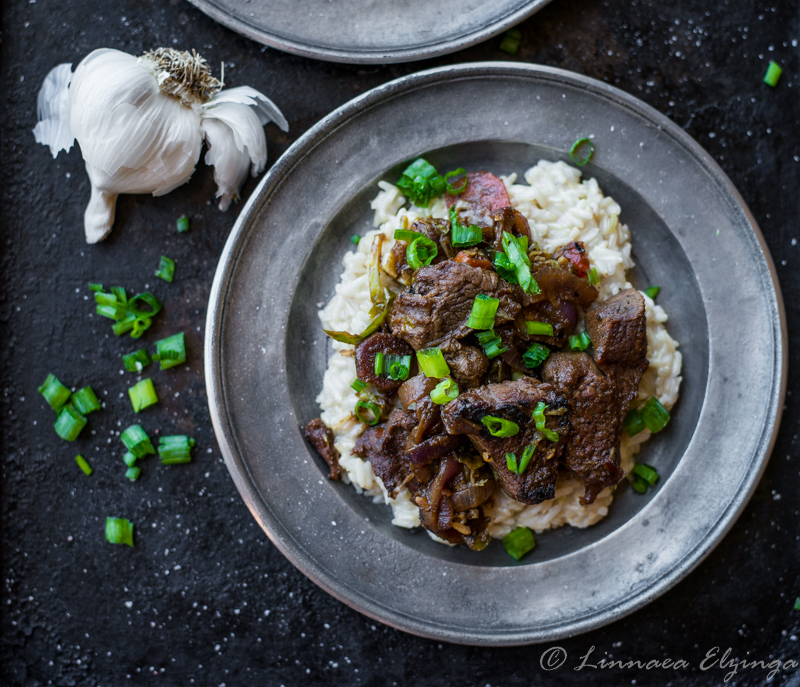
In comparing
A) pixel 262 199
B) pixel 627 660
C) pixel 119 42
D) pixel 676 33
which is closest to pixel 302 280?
pixel 262 199

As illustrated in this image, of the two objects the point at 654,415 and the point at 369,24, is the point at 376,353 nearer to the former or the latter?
the point at 654,415

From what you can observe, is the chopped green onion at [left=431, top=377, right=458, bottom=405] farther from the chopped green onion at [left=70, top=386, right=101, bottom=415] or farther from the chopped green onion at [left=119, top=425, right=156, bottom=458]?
the chopped green onion at [left=70, top=386, right=101, bottom=415]

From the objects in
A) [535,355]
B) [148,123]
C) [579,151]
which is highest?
[579,151]

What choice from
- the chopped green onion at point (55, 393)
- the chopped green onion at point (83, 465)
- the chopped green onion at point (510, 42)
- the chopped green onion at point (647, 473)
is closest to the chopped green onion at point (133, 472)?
the chopped green onion at point (83, 465)

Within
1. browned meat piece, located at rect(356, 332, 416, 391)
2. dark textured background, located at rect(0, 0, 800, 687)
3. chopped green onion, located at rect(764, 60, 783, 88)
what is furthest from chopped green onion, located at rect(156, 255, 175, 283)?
chopped green onion, located at rect(764, 60, 783, 88)

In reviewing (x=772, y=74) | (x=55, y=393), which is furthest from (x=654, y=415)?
(x=55, y=393)

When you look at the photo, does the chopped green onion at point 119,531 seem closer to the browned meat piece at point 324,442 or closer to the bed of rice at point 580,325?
the browned meat piece at point 324,442
